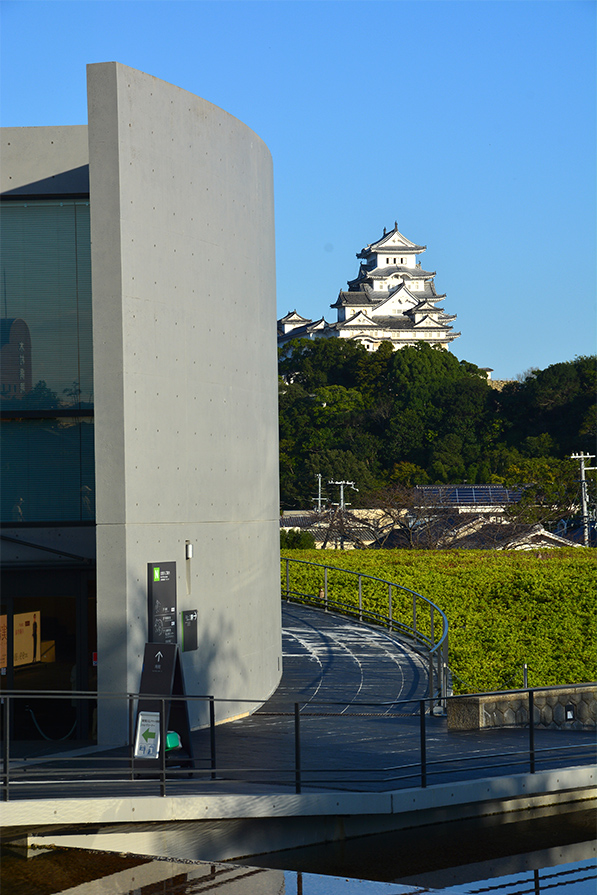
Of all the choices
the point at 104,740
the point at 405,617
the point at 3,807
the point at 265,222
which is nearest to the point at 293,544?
the point at 405,617

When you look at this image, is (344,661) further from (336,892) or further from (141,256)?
(336,892)

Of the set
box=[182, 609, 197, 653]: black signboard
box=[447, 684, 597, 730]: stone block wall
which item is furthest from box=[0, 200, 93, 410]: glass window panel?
box=[447, 684, 597, 730]: stone block wall

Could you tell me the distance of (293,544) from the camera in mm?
36438

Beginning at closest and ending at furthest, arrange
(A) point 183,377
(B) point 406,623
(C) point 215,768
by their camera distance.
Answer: (C) point 215,768 < (A) point 183,377 < (B) point 406,623

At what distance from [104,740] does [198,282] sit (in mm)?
5379

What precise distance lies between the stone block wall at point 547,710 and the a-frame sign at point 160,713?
11.5ft

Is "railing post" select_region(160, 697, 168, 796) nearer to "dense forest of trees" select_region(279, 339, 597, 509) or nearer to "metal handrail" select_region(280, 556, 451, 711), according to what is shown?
"metal handrail" select_region(280, 556, 451, 711)

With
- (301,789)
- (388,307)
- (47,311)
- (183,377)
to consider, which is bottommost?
(301,789)

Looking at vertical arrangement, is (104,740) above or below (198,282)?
below

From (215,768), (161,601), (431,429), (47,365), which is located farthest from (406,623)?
(431,429)

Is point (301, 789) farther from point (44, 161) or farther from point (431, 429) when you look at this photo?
point (431, 429)

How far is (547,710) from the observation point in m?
11.1

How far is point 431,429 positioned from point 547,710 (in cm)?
7086

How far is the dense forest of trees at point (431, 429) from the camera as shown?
74.1 meters
